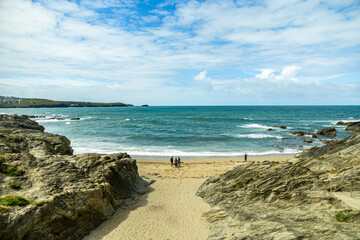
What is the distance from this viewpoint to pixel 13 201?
29.6 feet

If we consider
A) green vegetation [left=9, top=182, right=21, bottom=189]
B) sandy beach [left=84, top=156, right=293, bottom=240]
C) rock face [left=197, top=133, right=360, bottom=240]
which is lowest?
sandy beach [left=84, top=156, right=293, bottom=240]

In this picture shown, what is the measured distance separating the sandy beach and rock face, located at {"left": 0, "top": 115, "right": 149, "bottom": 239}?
2.94ft

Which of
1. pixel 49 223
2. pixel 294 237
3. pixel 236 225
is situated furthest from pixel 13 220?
pixel 294 237

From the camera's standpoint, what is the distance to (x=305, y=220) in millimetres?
8445

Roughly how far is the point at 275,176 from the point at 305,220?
4022mm

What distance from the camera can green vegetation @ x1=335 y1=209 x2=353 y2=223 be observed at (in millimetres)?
7739

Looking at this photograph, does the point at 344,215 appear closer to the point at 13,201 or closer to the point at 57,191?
the point at 57,191

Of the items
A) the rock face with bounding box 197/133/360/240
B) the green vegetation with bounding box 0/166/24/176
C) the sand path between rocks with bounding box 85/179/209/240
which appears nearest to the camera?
the rock face with bounding box 197/133/360/240

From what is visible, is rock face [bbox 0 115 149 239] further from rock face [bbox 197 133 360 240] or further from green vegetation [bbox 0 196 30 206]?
rock face [bbox 197 133 360 240]

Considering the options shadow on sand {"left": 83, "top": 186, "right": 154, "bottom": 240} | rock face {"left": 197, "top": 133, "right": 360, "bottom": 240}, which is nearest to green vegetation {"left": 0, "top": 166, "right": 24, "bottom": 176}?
shadow on sand {"left": 83, "top": 186, "right": 154, "bottom": 240}

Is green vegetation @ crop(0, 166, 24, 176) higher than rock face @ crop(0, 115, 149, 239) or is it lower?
higher

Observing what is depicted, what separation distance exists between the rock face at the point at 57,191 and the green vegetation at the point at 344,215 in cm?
1170

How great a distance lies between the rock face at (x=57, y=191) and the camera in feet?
29.6

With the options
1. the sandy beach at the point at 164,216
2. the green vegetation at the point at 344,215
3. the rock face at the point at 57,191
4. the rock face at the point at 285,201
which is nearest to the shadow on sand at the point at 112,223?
the sandy beach at the point at 164,216
